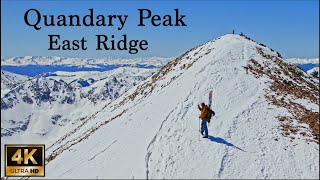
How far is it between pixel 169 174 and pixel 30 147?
937 centimetres

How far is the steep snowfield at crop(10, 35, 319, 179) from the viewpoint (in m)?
23.4

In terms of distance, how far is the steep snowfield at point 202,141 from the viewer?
23422 mm

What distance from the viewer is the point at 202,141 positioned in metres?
25.5

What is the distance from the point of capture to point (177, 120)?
28250 mm

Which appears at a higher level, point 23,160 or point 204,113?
point 204,113

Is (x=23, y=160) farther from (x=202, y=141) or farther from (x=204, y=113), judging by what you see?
(x=204, y=113)

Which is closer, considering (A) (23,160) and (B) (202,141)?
(B) (202,141)

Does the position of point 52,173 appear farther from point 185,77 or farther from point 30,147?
point 185,77

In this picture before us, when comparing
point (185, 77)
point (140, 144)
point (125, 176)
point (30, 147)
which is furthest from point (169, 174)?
point (185, 77)

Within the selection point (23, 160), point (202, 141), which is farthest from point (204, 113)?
point (23, 160)

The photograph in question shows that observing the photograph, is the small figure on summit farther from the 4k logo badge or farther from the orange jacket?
the 4k logo badge

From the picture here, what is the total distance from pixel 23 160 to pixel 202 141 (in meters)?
11.1

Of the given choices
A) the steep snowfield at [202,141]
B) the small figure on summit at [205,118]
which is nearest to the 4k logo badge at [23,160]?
the steep snowfield at [202,141]

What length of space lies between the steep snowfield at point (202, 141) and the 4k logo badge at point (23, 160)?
1078 millimetres
